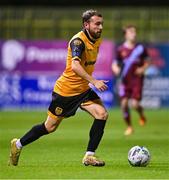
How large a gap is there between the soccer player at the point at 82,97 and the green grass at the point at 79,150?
0.39 meters

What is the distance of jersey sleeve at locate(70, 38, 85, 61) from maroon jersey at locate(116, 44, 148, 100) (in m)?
8.27

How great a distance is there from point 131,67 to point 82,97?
8.71 metres

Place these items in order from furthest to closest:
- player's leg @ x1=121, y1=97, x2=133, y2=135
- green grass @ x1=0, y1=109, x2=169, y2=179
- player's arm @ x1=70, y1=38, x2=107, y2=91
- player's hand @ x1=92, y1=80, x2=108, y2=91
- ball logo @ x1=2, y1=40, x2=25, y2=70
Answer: ball logo @ x1=2, y1=40, x2=25, y2=70 → player's leg @ x1=121, y1=97, x2=133, y2=135 → player's arm @ x1=70, y1=38, x2=107, y2=91 → player's hand @ x1=92, y1=80, x2=108, y2=91 → green grass @ x1=0, y1=109, x2=169, y2=179

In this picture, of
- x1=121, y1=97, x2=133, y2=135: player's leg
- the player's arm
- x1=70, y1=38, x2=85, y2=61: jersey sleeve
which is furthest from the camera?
x1=121, y1=97, x2=133, y2=135: player's leg

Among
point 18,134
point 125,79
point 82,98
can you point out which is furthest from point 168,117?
point 82,98

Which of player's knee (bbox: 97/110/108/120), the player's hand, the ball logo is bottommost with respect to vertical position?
the ball logo

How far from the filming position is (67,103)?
1195 centimetres

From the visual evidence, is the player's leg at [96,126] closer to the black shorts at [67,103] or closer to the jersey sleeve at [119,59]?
the black shorts at [67,103]

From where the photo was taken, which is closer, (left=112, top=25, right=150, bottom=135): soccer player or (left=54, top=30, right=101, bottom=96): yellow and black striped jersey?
(left=54, top=30, right=101, bottom=96): yellow and black striped jersey

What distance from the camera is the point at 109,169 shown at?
11.4m

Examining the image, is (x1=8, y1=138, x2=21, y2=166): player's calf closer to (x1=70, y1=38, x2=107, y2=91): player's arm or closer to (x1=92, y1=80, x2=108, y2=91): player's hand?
(x1=70, y1=38, x2=107, y2=91): player's arm

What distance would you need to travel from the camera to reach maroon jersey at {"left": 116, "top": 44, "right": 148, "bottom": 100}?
792 inches

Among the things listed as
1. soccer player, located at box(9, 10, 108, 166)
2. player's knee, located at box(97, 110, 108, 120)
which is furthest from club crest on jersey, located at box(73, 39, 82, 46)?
player's knee, located at box(97, 110, 108, 120)
